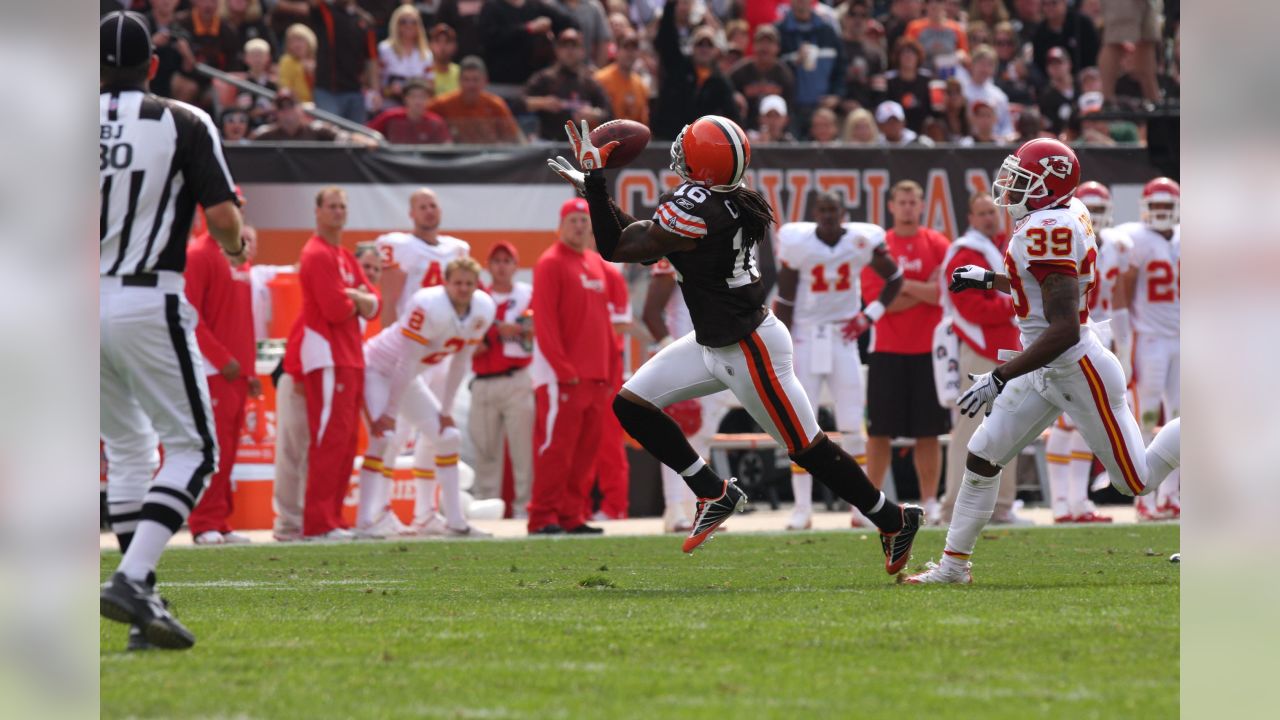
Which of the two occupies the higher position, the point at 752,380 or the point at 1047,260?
the point at 1047,260

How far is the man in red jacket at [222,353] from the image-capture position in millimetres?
11484

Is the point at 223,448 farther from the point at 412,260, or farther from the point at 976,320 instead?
the point at 976,320

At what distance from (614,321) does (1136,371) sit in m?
4.07

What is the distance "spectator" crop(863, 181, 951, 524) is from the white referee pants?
750cm

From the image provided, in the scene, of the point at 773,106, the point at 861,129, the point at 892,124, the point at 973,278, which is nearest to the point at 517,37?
the point at 773,106

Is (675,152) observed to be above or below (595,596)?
above

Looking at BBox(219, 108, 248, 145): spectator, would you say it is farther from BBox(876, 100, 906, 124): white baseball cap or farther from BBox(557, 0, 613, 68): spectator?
BBox(876, 100, 906, 124): white baseball cap

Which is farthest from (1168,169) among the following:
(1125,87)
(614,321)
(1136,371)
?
(614,321)

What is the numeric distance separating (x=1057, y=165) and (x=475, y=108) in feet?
29.3

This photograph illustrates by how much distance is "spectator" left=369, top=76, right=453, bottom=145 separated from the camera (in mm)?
14922

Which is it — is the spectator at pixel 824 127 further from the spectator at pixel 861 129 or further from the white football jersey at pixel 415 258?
the white football jersey at pixel 415 258

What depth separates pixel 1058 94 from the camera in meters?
18.9

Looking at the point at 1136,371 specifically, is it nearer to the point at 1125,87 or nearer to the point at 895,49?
the point at 1125,87

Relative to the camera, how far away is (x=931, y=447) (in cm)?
1271
